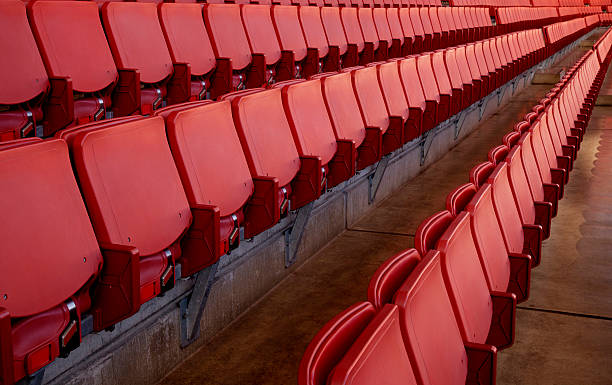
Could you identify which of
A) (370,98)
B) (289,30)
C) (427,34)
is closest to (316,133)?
(370,98)

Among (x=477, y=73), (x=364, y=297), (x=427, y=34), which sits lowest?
(x=364, y=297)

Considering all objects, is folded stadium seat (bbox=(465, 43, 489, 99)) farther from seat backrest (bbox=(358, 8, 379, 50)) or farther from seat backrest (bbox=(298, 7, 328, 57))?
seat backrest (bbox=(298, 7, 328, 57))

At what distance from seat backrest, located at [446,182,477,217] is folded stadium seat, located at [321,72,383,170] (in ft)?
0.77

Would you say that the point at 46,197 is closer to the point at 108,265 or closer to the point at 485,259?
the point at 108,265

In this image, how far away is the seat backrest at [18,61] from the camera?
0.60 meters

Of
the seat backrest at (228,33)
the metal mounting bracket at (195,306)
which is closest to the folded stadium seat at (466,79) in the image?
the seat backrest at (228,33)

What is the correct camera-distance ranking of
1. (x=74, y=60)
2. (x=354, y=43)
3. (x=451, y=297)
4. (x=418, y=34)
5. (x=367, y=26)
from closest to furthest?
(x=451, y=297) → (x=74, y=60) → (x=354, y=43) → (x=367, y=26) → (x=418, y=34)

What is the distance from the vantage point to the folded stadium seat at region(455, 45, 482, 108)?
47.9 inches

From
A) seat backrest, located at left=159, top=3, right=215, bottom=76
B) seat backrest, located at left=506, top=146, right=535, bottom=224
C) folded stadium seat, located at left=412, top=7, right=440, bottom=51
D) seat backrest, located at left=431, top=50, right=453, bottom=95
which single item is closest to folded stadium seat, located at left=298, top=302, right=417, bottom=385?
seat backrest, located at left=506, top=146, right=535, bottom=224

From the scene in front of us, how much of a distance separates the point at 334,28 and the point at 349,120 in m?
0.54

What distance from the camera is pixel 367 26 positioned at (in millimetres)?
1375

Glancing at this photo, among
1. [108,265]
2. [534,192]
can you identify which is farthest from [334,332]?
[534,192]

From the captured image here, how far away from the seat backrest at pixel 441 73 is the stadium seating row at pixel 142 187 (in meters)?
0.33

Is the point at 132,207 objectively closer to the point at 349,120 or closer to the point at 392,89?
the point at 349,120
